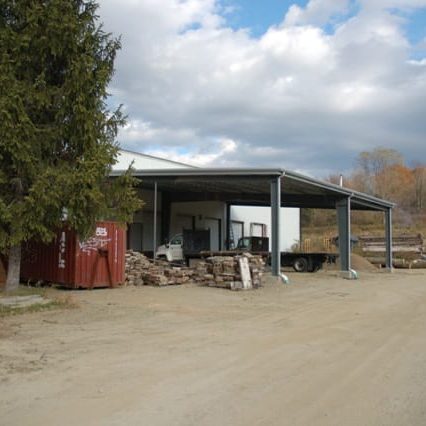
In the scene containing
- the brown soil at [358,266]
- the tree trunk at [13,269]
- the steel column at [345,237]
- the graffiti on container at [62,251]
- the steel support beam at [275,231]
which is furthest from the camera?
the brown soil at [358,266]

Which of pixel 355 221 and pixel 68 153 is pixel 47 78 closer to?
pixel 68 153

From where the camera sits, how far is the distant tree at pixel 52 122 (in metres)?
14.9

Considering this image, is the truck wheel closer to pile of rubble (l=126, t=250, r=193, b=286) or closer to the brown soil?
the brown soil

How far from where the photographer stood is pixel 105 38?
16.5m

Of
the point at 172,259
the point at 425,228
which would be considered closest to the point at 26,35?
the point at 172,259

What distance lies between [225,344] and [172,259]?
2300 cm

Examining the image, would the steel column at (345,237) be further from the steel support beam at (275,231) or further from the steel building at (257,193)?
the steel support beam at (275,231)

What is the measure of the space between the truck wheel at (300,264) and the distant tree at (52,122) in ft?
72.6

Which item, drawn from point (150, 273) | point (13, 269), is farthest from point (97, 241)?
point (13, 269)

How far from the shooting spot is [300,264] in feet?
122

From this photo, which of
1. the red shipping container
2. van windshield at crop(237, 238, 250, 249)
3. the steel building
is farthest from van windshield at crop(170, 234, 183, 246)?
the red shipping container

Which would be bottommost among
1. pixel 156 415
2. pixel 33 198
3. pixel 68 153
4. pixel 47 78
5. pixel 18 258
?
pixel 156 415

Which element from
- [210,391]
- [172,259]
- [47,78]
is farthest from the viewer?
[172,259]

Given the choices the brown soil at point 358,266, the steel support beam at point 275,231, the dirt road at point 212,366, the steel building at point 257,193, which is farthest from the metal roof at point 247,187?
the dirt road at point 212,366
